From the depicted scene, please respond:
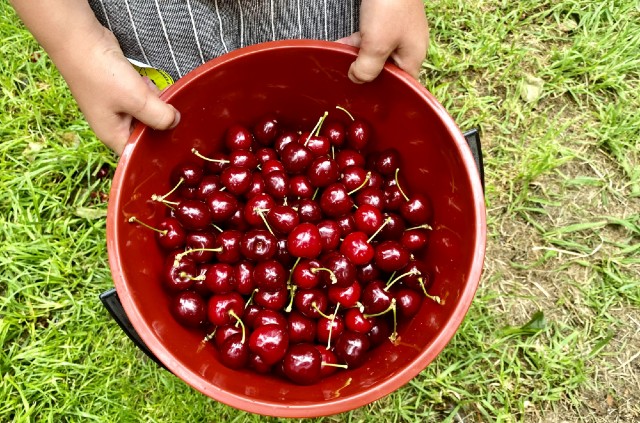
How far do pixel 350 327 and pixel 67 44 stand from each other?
1225 millimetres

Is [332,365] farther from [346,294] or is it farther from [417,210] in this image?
[417,210]

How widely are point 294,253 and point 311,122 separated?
1.87ft

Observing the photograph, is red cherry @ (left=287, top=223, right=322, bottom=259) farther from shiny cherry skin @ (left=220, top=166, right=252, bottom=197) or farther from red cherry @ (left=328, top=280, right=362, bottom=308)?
shiny cherry skin @ (left=220, top=166, right=252, bottom=197)

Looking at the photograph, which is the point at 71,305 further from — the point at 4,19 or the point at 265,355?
the point at 4,19

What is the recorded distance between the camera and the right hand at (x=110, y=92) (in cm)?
169

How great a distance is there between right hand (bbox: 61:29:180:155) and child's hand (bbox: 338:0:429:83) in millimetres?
613

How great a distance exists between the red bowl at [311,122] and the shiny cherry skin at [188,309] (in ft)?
0.08

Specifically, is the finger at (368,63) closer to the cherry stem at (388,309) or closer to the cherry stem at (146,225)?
the cherry stem at (388,309)

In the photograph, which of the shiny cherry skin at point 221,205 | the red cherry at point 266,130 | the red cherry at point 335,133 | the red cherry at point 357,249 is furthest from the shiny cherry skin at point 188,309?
the red cherry at point 335,133

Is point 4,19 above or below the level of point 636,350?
above

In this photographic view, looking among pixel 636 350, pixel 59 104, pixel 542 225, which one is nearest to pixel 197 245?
pixel 59 104

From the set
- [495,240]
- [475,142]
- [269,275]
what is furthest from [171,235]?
[495,240]

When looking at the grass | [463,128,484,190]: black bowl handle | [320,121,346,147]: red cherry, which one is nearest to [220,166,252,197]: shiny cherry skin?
[320,121,346,147]: red cherry

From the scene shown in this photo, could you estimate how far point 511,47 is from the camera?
2824 millimetres
